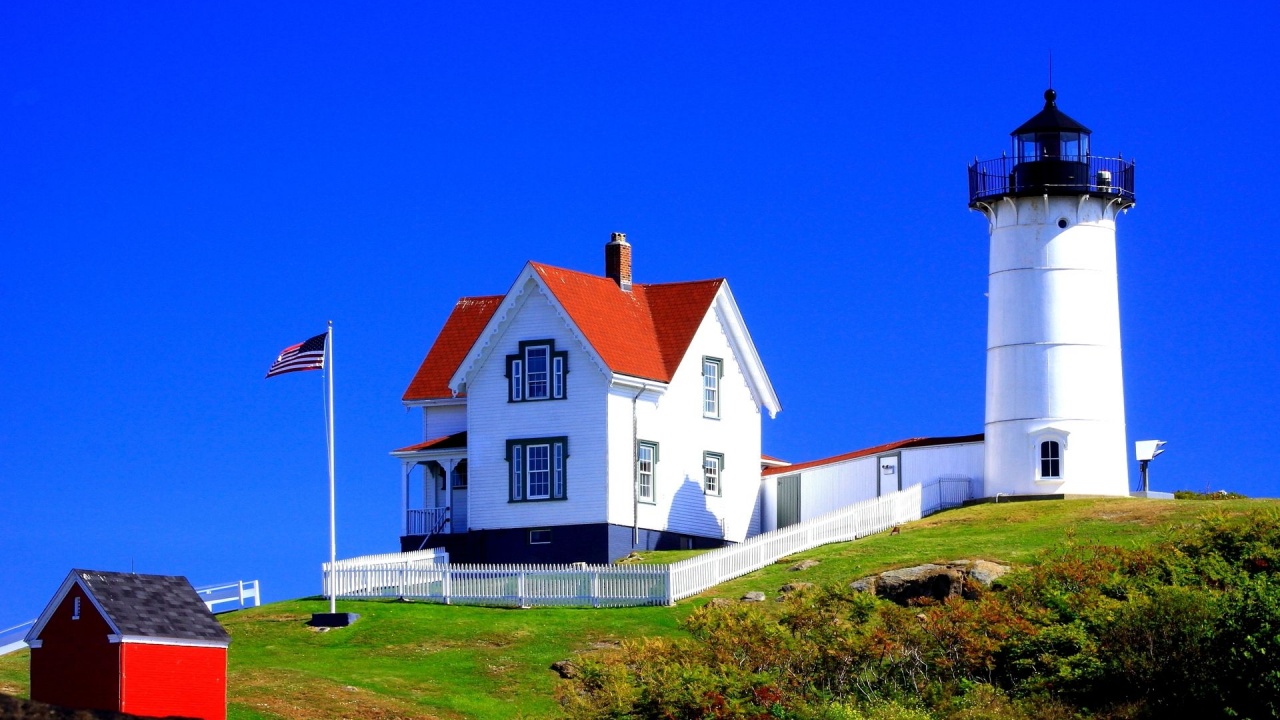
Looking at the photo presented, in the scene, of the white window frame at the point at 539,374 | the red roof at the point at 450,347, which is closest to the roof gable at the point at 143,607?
the white window frame at the point at 539,374

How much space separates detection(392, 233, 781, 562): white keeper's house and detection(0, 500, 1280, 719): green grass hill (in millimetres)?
2720

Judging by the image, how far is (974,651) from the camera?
120 feet

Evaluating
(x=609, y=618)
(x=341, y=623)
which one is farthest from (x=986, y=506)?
(x=341, y=623)

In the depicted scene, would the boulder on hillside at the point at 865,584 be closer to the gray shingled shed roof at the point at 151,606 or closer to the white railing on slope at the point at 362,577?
the white railing on slope at the point at 362,577

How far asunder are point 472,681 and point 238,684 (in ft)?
15.0

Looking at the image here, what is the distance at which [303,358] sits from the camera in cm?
4766

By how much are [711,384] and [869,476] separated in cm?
529

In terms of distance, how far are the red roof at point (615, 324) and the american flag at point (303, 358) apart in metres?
8.99

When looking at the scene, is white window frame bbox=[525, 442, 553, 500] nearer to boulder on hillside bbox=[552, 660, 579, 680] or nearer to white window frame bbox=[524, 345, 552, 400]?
white window frame bbox=[524, 345, 552, 400]

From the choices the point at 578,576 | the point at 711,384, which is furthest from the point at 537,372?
Answer: the point at 578,576

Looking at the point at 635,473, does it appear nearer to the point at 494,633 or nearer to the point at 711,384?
the point at 711,384

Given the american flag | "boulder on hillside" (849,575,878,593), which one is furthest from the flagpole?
"boulder on hillside" (849,575,878,593)

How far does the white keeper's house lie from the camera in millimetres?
54531

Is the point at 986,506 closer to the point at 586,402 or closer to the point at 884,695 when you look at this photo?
the point at 586,402
